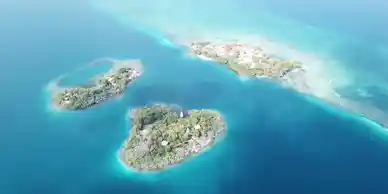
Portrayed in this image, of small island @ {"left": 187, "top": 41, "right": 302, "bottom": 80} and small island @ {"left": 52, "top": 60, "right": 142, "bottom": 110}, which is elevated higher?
small island @ {"left": 187, "top": 41, "right": 302, "bottom": 80}

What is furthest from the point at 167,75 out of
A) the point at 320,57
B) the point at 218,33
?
the point at 320,57

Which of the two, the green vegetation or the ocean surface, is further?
the green vegetation

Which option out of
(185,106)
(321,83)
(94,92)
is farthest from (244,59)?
(94,92)

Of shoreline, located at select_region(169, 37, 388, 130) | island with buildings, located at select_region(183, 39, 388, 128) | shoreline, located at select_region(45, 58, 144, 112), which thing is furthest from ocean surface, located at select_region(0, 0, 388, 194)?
island with buildings, located at select_region(183, 39, 388, 128)

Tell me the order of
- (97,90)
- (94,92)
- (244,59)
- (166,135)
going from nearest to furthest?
(166,135) < (94,92) < (97,90) < (244,59)

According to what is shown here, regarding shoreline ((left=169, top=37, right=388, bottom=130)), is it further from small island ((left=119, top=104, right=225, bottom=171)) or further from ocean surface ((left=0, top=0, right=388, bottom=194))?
small island ((left=119, top=104, right=225, bottom=171))

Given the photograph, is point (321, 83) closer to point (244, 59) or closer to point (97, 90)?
point (244, 59)

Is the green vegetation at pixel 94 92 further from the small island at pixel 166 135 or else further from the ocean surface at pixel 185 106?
the small island at pixel 166 135

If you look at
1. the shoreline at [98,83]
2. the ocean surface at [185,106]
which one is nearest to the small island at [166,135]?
the ocean surface at [185,106]
